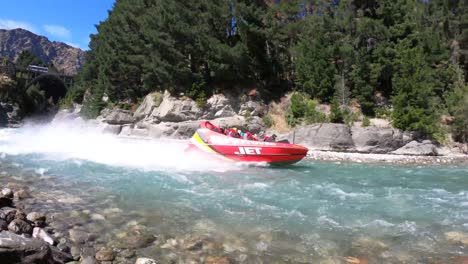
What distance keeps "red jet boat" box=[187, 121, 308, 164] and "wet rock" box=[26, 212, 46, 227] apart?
984 cm

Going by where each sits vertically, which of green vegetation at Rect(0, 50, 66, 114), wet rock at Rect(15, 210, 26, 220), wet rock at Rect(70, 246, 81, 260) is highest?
green vegetation at Rect(0, 50, 66, 114)

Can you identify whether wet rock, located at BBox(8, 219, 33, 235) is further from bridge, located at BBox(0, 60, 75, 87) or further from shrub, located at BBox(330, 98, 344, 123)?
bridge, located at BBox(0, 60, 75, 87)

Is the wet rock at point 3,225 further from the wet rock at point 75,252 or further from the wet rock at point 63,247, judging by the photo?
the wet rock at point 75,252

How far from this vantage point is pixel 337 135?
22.4m

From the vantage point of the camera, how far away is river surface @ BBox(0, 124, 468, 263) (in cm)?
638

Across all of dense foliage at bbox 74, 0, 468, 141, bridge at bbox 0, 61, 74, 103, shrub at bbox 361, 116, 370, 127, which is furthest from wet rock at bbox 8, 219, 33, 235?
bridge at bbox 0, 61, 74, 103

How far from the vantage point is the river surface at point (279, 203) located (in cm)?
638

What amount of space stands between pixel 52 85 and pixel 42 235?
9560 centimetres

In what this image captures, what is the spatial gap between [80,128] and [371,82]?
30.7 meters

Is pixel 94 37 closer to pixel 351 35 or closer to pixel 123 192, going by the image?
pixel 351 35

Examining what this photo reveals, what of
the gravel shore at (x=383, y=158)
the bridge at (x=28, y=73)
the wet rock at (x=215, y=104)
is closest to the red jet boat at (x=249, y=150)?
the gravel shore at (x=383, y=158)

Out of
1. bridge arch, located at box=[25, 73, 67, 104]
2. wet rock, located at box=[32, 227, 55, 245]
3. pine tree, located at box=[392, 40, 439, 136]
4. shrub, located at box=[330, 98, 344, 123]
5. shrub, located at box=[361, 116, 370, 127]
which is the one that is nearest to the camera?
wet rock, located at box=[32, 227, 55, 245]

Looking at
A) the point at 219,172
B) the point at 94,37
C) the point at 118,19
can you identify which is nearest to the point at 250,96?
the point at 219,172

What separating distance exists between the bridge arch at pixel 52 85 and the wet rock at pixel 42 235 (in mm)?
89582
